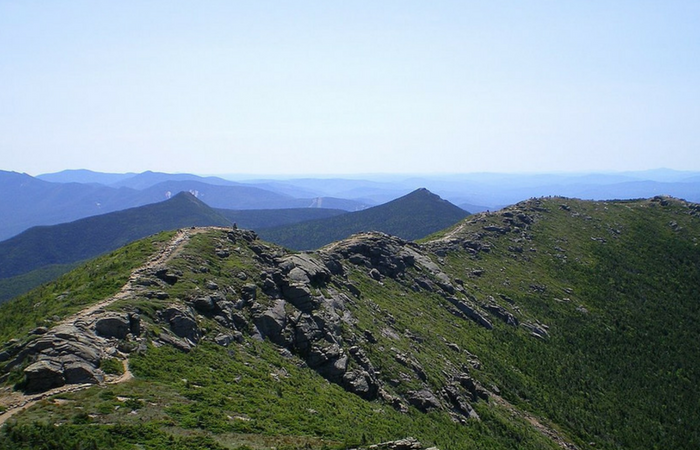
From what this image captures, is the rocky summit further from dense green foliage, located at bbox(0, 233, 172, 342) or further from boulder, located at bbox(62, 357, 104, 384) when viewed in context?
dense green foliage, located at bbox(0, 233, 172, 342)

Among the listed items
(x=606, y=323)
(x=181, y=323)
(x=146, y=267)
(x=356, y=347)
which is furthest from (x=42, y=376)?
(x=606, y=323)

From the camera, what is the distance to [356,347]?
2114 inches

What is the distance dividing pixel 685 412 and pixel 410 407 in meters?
58.7

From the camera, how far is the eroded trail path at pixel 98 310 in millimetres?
26969

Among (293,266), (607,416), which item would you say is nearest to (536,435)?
(607,416)

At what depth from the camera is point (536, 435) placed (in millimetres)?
57750

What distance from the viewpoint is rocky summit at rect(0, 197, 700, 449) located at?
1194 inches

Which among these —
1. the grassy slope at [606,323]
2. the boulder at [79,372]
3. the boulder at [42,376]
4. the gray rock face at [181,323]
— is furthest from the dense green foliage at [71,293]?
the grassy slope at [606,323]

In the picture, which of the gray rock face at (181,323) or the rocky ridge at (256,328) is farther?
the gray rock face at (181,323)

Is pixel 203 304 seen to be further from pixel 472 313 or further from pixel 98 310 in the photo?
pixel 472 313

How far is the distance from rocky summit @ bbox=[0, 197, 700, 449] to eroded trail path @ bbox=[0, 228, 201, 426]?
22cm

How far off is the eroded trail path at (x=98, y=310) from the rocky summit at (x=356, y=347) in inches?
8.8

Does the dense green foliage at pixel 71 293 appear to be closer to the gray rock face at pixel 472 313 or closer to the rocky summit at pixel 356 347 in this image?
the rocky summit at pixel 356 347

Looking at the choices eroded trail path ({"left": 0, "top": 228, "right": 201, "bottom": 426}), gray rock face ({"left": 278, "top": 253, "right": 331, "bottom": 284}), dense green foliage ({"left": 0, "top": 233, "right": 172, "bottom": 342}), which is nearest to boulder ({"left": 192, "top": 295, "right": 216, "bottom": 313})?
eroded trail path ({"left": 0, "top": 228, "right": 201, "bottom": 426})
